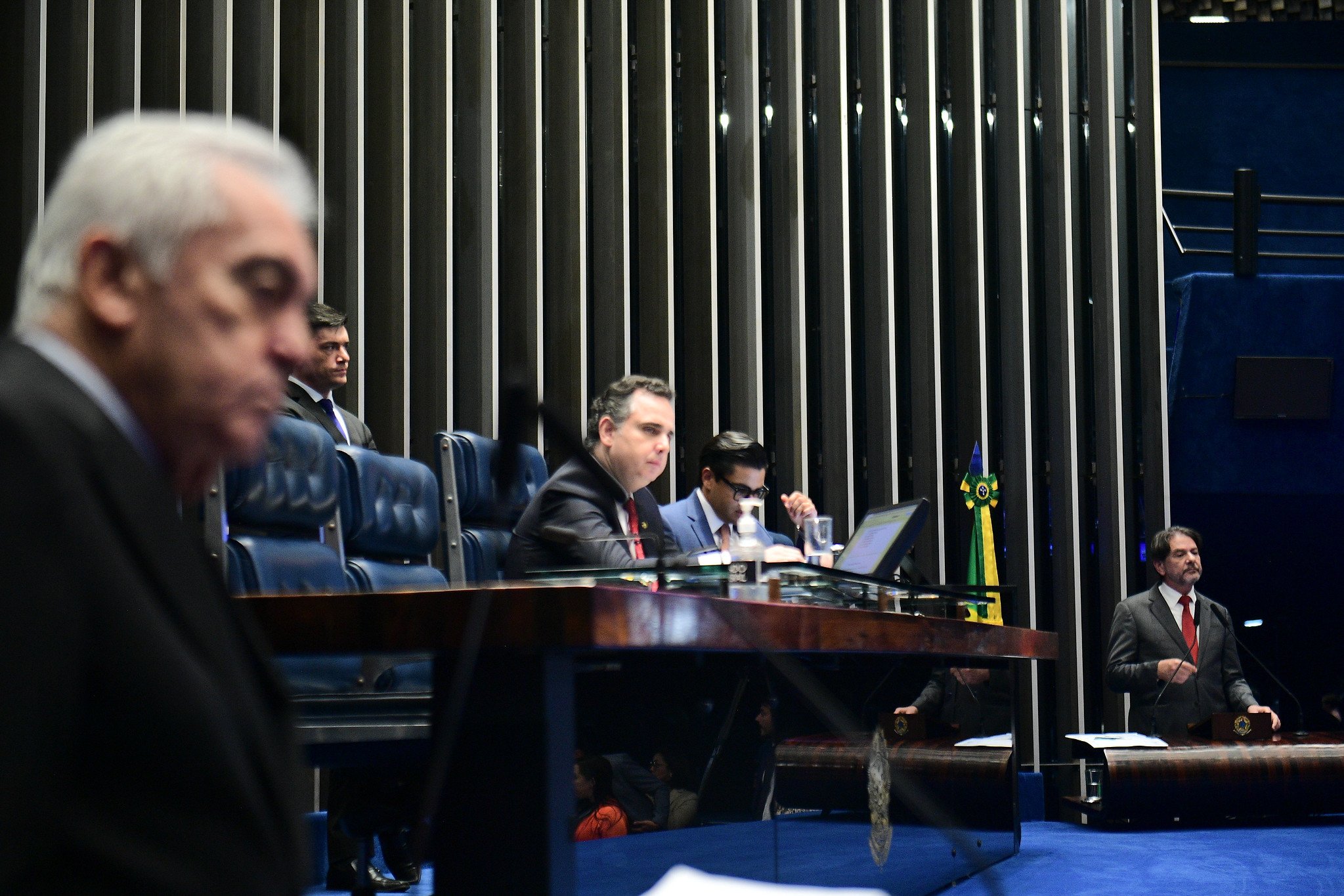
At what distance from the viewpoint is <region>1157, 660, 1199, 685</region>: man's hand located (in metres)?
4.89

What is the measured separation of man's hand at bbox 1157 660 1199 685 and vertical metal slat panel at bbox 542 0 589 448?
2299 millimetres

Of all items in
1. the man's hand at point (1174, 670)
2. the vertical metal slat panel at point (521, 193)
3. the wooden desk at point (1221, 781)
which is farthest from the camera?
the vertical metal slat panel at point (521, 193)

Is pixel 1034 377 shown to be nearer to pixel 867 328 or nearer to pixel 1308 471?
pixel 867 328

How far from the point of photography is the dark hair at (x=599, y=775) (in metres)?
1.32

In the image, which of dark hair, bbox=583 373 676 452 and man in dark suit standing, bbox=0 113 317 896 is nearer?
man in dark suit standing, bbox=0 113 317 896

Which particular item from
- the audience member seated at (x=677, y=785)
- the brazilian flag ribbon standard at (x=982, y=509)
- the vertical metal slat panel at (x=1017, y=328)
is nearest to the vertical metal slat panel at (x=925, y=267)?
the vertical metal slat panel at (x=1017, y=328)

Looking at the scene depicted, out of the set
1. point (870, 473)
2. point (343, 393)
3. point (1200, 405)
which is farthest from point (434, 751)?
point (1200, 405)

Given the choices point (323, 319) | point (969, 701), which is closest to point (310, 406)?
point (323, 319)

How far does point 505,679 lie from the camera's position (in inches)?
48.0

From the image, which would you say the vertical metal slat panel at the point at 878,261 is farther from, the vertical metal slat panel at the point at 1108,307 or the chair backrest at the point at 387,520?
the chair backrest at the point at 387,520

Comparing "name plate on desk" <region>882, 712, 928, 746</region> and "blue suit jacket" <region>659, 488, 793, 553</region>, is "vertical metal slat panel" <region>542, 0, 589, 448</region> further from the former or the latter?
"name plate on desk" <region>882, 712, 928, 746</region>

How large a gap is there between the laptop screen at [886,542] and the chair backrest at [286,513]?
36.6 inches

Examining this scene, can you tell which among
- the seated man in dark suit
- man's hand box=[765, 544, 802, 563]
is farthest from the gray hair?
man's hand box=[765, 544, 802, 563]

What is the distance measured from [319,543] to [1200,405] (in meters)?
4.72
